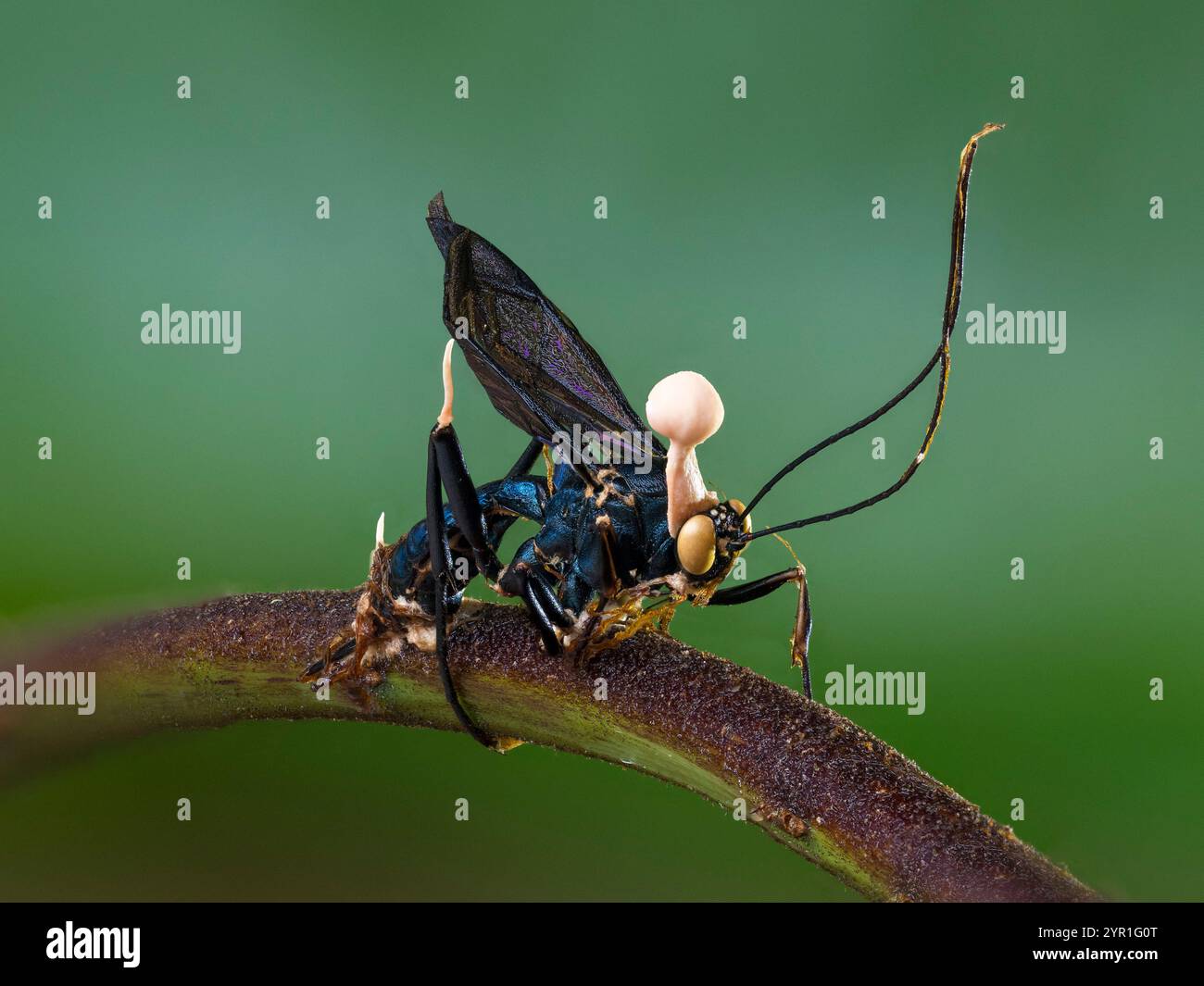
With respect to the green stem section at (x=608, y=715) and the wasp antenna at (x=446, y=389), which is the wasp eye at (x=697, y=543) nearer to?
the green stem section at (x=608, y=715)

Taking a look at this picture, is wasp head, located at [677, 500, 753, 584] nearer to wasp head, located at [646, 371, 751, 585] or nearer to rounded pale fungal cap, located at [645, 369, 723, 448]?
wasp head, located at [646, 371, 751, 585]

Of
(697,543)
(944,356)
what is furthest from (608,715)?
(944,356)

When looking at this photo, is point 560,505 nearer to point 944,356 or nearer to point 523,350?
point 523,350

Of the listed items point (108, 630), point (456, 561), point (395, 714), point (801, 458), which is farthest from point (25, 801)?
point (801, 458)

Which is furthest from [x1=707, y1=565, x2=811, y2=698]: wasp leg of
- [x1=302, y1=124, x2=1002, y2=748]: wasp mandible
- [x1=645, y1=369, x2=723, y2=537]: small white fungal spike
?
[x1=645, y1=369, x2=723, y2=537]: small white fungal spike
